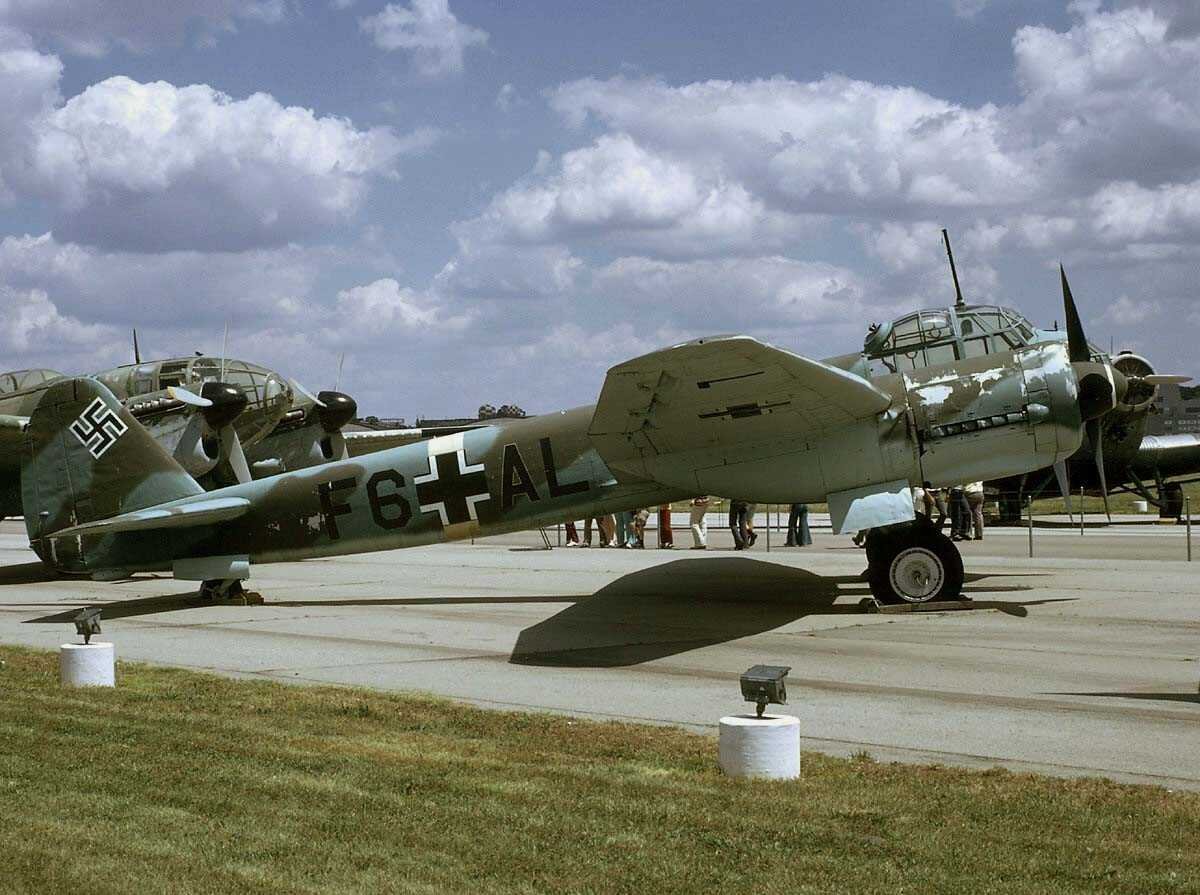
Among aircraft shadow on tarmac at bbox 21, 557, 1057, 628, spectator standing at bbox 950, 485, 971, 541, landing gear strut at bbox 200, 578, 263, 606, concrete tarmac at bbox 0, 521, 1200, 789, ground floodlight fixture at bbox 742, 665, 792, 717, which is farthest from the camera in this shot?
spectator standing at bbox 950, 485, 971, 541

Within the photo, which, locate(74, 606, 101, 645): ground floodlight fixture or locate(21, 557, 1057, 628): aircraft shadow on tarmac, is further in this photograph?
locate(21, 557, 1057, 628): aircraft shadow on tarmac

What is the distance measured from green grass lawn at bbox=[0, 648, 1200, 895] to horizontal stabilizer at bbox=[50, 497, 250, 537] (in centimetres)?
819

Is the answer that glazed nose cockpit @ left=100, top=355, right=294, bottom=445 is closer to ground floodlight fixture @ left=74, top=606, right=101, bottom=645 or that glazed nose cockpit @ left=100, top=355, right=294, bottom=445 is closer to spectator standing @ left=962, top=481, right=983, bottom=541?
ground floodlight fixture @ left=74, top=606, right=101, bottom=645

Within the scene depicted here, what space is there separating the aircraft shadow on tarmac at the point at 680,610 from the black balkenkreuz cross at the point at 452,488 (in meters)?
1.93

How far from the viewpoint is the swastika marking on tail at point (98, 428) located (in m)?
17.1

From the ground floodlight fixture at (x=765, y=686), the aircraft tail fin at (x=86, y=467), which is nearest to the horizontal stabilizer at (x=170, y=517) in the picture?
the aircraft tail fin at (x=86, y=467)

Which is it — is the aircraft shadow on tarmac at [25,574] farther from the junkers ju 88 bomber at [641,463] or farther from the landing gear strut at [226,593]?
the landing gear strut at [226,593]

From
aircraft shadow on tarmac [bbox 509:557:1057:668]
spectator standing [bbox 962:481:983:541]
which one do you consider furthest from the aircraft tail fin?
spectator standing [bbox 962:481:983:541]

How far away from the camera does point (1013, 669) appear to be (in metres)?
10.5

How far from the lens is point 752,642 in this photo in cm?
1259

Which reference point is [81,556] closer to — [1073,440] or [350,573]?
[350,573]

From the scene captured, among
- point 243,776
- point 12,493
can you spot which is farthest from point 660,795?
point 12,493

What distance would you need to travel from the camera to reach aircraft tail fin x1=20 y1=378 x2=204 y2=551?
56.1ft

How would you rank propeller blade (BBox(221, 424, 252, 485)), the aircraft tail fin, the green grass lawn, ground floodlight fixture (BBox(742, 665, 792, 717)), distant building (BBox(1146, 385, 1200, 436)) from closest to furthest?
the green grass lawn, ground floodlight fixture (BBox(742, 665, 792, 717)), the aircraft tail fin, propeller blade (BBox(221, 424, 252, 485)), distant building (BBox(1146, 385, 1200, 436))
